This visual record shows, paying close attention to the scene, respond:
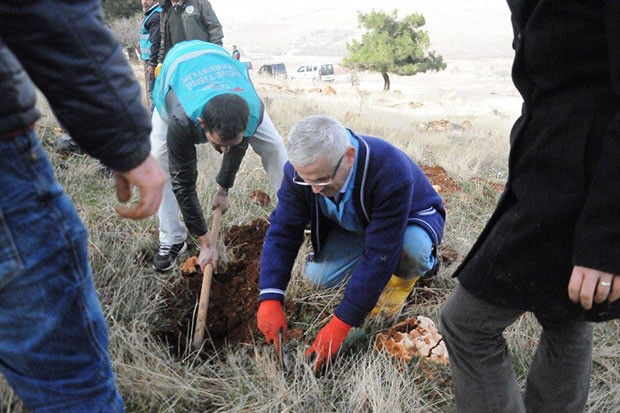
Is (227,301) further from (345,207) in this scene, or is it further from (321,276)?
(345,207)

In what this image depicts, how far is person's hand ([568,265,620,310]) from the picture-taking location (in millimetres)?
1231

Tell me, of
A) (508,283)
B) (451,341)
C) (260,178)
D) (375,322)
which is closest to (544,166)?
(508,283)

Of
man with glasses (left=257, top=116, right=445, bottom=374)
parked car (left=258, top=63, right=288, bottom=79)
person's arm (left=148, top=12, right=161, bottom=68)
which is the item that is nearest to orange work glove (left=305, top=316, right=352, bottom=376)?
man with glasses (left=257, top=116, right=445, bottom=374)

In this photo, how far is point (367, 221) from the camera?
2.52 m

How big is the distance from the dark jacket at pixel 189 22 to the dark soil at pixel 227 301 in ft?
8.03

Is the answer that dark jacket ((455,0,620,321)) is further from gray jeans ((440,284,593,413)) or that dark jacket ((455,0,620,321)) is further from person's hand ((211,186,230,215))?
person's hand ((211,186,230,215))

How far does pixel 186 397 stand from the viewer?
7.06ft

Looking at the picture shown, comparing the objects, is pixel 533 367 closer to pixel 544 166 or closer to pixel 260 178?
pixel 544 166

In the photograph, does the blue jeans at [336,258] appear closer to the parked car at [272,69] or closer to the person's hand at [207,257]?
the person's hand at [207,257]

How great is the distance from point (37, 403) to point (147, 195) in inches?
22.9

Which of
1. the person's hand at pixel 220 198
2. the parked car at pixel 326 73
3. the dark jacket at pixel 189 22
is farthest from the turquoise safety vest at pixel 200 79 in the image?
the parked car at pixel 326 73

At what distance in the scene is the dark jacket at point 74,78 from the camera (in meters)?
1.01

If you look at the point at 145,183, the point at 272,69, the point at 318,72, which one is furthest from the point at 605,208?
the point at 318,72

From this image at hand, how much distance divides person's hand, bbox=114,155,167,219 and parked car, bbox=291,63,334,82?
26.6m
